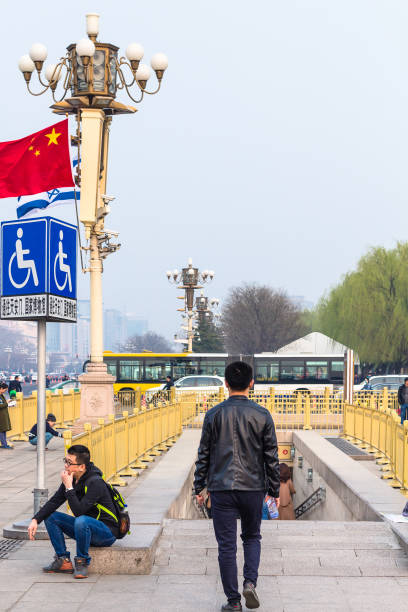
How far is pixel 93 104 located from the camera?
67.8 ft

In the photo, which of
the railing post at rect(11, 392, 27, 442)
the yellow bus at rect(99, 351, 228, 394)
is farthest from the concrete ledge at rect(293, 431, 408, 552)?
the yellow bus at rect(99, 351, 228, 394)

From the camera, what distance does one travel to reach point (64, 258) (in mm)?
8508

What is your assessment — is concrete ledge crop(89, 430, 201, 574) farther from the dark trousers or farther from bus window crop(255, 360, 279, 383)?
bus window crop(255, 360, 279, 383)

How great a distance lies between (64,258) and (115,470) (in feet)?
16.9

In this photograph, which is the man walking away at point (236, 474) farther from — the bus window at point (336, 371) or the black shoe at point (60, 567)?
the bus window at point (336, 371)

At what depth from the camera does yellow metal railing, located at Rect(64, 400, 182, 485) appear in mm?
10930

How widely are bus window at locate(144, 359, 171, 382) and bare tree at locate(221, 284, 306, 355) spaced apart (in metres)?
45.1

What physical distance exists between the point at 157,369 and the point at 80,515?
39.4 meters

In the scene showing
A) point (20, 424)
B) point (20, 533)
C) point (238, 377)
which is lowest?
point (20, 424)

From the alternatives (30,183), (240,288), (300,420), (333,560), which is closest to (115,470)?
(30,183)

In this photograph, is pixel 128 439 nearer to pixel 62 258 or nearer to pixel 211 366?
pixel 62 258

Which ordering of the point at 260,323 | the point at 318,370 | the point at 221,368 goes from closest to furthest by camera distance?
the point at 318,370
the point at 221,368
the point at 260,323

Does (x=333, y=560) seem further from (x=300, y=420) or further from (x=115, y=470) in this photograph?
(x=300, y=420)

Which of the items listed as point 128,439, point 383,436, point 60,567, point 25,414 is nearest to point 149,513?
point 60,567
